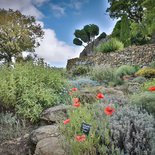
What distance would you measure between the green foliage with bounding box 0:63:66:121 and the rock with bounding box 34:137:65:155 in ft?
6.57

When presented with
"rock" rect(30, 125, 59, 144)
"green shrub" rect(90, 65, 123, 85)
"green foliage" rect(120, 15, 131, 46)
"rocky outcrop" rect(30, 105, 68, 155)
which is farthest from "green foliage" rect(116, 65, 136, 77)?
"green foliage" rect(120, 15, 131, 46)

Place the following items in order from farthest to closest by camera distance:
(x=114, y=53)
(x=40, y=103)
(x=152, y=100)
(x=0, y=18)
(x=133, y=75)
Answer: (x=0, y=18)
(x=114, y=53)
(x=133, y=75)
(x=40, y=103)
(x=152, y=100)

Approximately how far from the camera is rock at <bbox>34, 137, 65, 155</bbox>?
15.9 ft

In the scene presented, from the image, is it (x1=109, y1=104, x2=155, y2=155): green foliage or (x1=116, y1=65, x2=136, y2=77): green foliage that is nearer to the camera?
(x1=109, y1=104, x2=155, y2=155): green foliage

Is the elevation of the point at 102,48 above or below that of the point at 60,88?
above

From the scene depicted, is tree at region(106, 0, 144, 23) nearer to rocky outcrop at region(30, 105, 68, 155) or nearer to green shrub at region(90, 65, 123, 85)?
green shrub at region(90, 65, 123, 85)

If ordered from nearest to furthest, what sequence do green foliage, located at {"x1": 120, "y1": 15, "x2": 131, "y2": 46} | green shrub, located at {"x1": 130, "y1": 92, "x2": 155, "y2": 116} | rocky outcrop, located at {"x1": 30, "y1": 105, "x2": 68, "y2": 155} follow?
rocky outcrop, located at {"x1": 30, "y1": 105, "x2": 68, "y2": 155} → green shrub, located at {"x1": 130, "y1": 92, "x2": 155, "y2": 116} → green foliage, located at {"x1": 120, "y1": 15, "x2": 131, "y2": 46}

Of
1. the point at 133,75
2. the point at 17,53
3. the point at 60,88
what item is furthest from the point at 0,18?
the point at 60,88

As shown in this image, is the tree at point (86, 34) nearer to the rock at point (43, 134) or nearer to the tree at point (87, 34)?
the tree at point (87, 34)

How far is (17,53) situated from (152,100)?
2534 centimetres

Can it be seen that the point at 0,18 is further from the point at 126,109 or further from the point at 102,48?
the point at 126,109

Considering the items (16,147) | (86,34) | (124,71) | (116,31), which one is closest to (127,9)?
(116,31)

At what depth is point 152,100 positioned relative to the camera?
18.0 ft

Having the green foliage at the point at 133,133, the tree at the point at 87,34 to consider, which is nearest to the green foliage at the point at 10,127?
the green foliage at the point at 133,133
